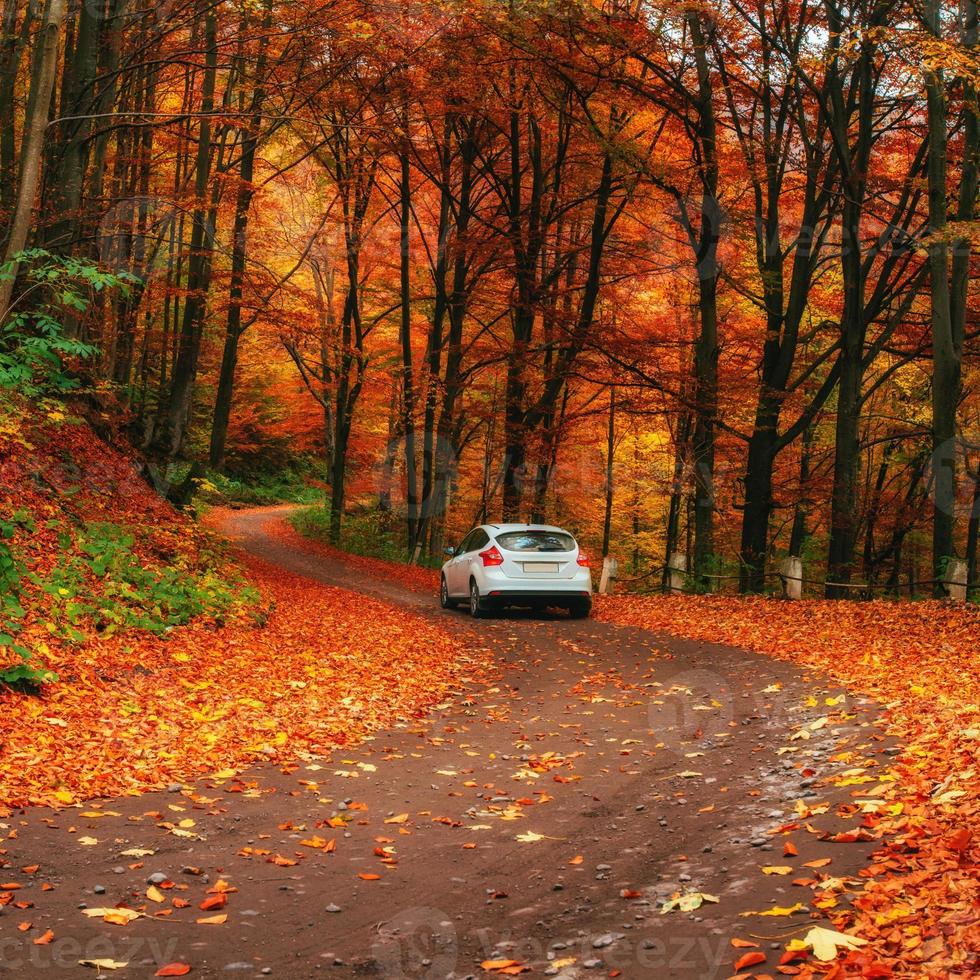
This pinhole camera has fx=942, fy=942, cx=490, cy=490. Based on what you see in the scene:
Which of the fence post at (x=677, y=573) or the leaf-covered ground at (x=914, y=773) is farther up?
the fence post at (x=677, y=573)

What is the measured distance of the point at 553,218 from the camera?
24.2m

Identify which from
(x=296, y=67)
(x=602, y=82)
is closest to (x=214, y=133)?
(x=296, y=67)

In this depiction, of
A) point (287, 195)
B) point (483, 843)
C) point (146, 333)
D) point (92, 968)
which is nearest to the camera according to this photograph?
point (92, 968)

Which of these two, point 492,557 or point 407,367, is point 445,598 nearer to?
point 492,557

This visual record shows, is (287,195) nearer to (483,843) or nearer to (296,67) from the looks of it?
(296,67)

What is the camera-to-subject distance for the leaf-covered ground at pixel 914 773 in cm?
369

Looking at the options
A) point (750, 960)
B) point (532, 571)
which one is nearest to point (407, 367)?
point (532, 571)

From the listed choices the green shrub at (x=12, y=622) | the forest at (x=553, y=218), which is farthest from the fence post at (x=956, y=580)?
the green shrub at (x=12, y=622)

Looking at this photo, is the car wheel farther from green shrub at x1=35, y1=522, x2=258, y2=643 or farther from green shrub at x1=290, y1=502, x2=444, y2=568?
green shrub at x1=290, y1=502, x2=444, y2=568

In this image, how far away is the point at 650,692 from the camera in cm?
994

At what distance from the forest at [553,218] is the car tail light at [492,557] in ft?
16.0

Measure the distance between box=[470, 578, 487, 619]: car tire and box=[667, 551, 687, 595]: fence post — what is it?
550 cm

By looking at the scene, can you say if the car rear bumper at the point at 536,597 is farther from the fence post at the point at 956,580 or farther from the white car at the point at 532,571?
the fence post at the point at 956,580

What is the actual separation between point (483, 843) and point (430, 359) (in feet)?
74.8
